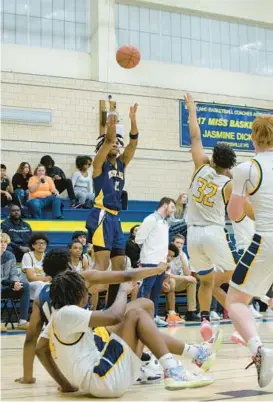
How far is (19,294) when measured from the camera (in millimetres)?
10242

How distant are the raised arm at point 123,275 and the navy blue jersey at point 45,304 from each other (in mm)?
368

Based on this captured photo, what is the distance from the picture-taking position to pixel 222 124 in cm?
1823

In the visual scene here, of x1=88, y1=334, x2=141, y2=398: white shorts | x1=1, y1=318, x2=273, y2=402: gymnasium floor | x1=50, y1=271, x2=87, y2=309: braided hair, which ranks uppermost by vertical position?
x1=50, y1=271, x2=87, y2=309: braided hair

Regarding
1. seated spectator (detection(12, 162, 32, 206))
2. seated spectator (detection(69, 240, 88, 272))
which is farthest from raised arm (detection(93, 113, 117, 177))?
seated spectator (detection(12, 162, 32, 206))

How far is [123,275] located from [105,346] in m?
0.46

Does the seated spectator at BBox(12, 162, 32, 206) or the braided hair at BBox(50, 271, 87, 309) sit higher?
the seated spectator at BBox(12, 162, 32, 206)

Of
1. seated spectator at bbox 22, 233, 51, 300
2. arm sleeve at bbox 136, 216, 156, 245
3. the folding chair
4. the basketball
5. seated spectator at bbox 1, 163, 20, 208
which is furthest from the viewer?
seated spectator at bbox 1, 163, 20, 208

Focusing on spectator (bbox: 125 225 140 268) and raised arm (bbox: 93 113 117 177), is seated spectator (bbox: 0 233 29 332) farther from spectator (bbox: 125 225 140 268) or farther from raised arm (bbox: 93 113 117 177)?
raised arm (bbox: 93 113 117 177)

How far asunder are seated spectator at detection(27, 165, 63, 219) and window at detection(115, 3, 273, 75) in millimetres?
4561

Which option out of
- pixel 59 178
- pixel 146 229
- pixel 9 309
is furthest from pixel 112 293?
pixel 59 178

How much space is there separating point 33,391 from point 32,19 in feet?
43.0

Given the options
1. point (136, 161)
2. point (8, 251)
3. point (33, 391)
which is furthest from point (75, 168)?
point (33, 391)

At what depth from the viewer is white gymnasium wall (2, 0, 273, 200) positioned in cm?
1592

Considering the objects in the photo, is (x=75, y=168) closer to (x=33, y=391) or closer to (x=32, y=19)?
(x=32, y=19)
